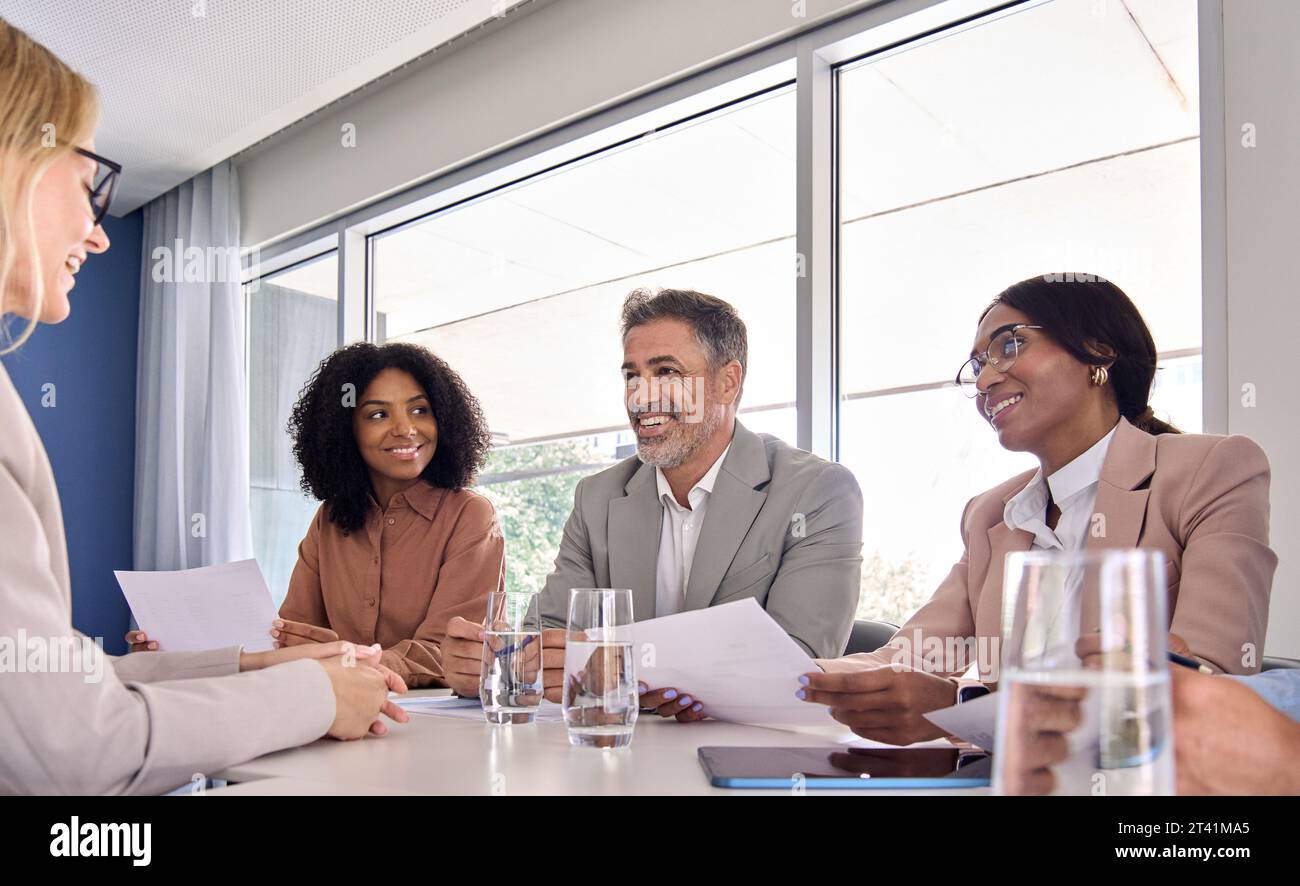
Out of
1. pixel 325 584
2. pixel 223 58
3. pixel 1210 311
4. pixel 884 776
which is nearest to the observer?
pixel 884 776

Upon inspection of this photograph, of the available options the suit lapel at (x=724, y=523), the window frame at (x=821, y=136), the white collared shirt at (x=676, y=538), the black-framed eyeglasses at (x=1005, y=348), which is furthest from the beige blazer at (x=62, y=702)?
the window frame at (x=821, y=136)

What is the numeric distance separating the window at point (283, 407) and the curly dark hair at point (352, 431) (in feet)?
7.01

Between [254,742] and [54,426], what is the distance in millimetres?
5129

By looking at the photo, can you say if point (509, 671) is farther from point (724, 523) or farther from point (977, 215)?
point (977, 215)

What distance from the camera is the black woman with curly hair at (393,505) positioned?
2617 millimetres

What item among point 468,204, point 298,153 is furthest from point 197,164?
point 468,204

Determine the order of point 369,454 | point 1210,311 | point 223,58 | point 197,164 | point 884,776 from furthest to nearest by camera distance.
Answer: point 197,164 → point 223,58 → point 369,454 → point 1210,311 → point 884,776

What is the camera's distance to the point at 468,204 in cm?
448

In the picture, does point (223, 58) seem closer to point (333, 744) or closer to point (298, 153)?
point (298, 153)

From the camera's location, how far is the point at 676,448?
2406 mm

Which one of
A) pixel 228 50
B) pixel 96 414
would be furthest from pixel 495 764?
pixel 96 414

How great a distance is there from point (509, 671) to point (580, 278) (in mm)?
3106

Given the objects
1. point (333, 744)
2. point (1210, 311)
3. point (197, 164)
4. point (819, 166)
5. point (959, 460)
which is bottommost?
point (333, 744)

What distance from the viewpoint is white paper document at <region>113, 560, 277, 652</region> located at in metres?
1.87
